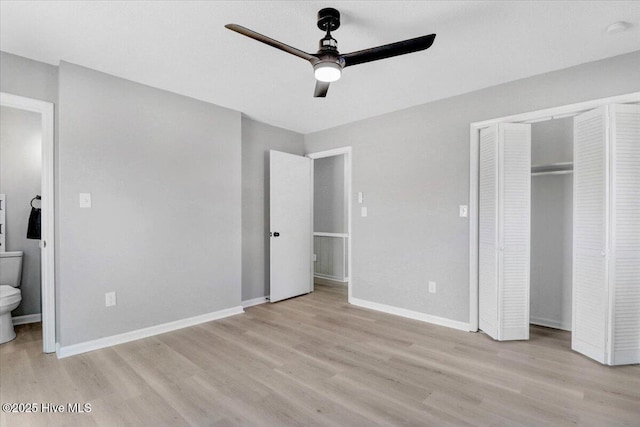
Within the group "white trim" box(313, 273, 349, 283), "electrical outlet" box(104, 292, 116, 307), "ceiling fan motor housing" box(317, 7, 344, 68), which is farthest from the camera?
"white trim" box(313, 273, 349, 283)

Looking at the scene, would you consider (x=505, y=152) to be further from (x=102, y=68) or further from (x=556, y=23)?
(x=102, y=68)

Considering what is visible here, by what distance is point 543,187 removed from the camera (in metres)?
3.27

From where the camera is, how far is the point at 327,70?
1930 mm

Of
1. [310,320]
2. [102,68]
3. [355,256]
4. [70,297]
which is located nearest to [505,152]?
[355,256]

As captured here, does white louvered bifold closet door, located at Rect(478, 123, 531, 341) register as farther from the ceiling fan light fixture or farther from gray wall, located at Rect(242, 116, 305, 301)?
gray wall, located at Rect(242, 116, 305, 301)

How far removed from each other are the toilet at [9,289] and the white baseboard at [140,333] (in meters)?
0.71

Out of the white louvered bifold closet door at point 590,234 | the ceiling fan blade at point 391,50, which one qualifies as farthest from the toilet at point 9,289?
the white louvered bifold closet door at point 590,234

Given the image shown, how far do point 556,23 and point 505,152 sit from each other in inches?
42.8

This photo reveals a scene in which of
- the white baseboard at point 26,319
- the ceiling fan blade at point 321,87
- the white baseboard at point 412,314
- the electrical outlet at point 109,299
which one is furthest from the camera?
the white baseboard at point 26,319

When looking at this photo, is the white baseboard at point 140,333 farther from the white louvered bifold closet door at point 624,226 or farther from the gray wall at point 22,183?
the white louvered bifold closet door at point 624,226

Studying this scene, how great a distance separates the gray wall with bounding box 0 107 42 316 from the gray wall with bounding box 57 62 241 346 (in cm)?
155

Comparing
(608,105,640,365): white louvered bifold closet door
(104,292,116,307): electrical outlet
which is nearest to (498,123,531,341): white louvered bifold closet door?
(608,105,640,365): white louvered bifold closet door

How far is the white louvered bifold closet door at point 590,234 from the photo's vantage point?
243cm

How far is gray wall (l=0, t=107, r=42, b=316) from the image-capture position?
3514 mm
